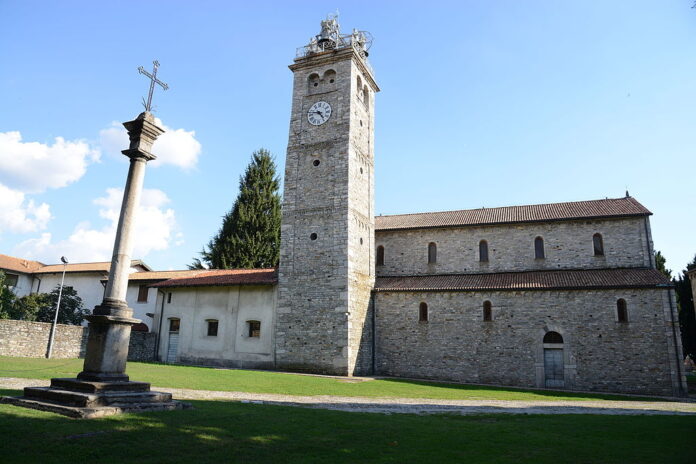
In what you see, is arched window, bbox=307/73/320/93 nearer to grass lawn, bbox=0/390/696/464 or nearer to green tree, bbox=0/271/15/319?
grass lawn, bbox=0/390/696/464

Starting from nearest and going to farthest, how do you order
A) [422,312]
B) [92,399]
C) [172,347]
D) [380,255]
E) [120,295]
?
1. [92,399]
2. [120,295]
3. [422,312]
4. [172,347]
5. [380,255]

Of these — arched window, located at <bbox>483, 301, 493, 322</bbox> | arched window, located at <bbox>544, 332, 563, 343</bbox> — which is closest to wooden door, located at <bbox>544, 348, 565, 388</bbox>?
arched window, located at <bbox>544, 332, 563, 343</bbox>

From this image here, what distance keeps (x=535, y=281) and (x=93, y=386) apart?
21.5 metres

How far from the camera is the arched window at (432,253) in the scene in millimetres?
28828

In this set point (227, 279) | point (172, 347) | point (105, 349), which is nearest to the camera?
point (105, 349)

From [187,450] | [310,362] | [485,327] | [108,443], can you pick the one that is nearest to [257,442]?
[187,450]

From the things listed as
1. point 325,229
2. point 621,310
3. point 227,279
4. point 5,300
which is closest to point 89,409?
point 325,229

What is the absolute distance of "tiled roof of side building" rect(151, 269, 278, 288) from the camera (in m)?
26.6

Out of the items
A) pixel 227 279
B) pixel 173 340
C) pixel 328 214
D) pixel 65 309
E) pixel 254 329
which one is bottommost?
pixel 173 340

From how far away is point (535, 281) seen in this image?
2419 cm

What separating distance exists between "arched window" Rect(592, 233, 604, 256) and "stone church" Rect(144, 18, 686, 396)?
0.06m

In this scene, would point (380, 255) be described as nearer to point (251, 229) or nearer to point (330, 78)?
point (330, 78)

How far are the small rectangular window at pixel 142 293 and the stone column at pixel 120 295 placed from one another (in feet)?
74.4

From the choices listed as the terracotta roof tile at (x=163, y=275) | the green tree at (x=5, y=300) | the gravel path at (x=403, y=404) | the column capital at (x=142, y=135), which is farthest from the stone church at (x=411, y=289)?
the column capital at (x=142, y=135)
